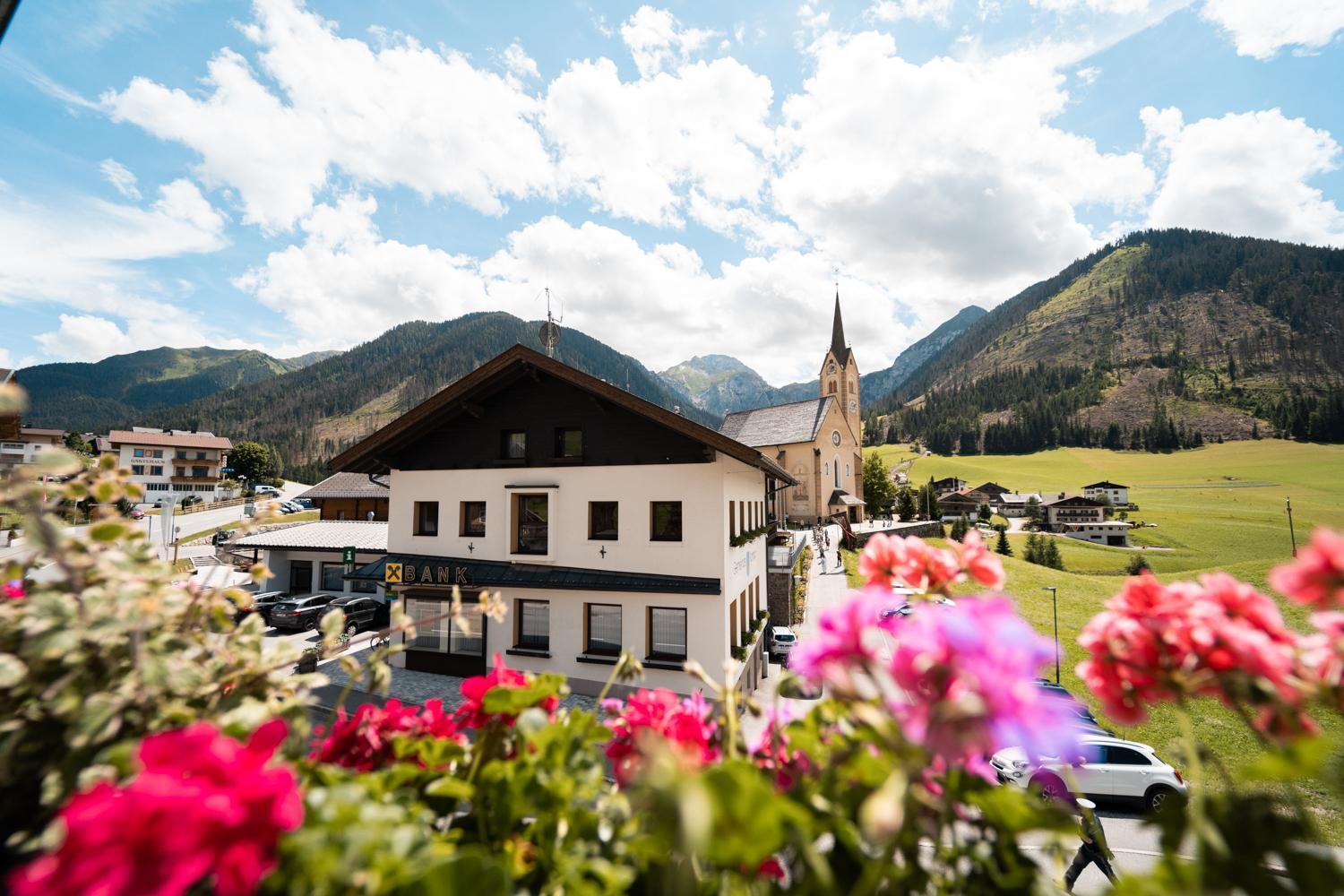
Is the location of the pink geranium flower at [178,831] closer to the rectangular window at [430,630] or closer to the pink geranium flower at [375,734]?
the pink geranium flower at [375,734]

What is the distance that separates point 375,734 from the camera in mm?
1639

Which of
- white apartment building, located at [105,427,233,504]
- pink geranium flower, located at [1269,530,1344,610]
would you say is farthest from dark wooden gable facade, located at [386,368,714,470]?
white apartment building, located at [105,427,233,504]

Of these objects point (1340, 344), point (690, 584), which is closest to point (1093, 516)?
point (690, 584)

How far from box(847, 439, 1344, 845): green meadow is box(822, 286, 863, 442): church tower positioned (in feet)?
84.3

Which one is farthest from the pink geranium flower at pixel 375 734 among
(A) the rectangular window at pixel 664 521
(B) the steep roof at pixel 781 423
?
(B) the steep roof at pixel 781 423

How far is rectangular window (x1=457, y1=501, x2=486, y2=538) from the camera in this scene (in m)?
15.7

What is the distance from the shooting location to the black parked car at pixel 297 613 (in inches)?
885

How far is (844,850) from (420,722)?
132 cm

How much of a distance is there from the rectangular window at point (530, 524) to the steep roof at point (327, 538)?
45.5ft

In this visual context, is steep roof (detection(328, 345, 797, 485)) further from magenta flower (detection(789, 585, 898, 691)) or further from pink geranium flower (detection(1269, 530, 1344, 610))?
magenta flower (detection(789, 585, 898, 691))

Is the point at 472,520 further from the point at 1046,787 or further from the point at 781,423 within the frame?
the point at 781,423

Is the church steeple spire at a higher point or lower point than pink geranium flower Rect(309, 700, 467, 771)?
higher

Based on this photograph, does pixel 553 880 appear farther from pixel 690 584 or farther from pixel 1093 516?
pixel 1093 516

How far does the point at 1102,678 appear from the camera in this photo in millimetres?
1437
